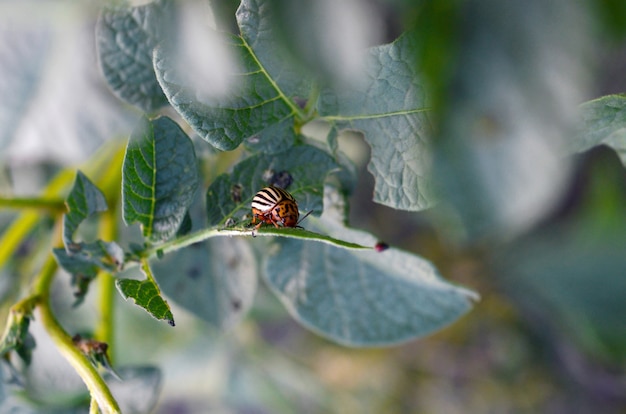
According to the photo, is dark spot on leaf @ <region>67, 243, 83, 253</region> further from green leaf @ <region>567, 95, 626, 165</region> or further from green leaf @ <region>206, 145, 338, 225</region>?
green leaf @ <region>567, 95, 626, 165</region>

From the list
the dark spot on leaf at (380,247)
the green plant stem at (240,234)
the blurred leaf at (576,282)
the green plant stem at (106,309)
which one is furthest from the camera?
the blurred leaf at (576,282)

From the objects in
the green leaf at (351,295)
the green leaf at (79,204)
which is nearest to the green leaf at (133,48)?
the green leaf at (79,204)

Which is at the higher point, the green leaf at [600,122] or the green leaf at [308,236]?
the green leaf at [600,122]

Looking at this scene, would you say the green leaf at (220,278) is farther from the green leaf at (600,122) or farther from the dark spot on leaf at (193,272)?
the green leaf at (600,122)

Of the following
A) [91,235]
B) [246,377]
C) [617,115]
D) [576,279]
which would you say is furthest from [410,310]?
[246,377]

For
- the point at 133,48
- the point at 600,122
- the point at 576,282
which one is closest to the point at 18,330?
the point at 133,48

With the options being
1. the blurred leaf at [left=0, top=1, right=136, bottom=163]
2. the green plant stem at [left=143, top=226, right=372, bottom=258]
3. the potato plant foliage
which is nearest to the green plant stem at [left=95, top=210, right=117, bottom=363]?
the potato plant foliage

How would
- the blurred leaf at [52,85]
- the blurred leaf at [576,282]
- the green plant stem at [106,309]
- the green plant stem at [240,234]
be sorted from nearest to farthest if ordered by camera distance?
the green plant stem at [240,234] < the green plant stem at [106,309] < the blurred leaf at [52,85] < the blurred leaf at [576,282]
